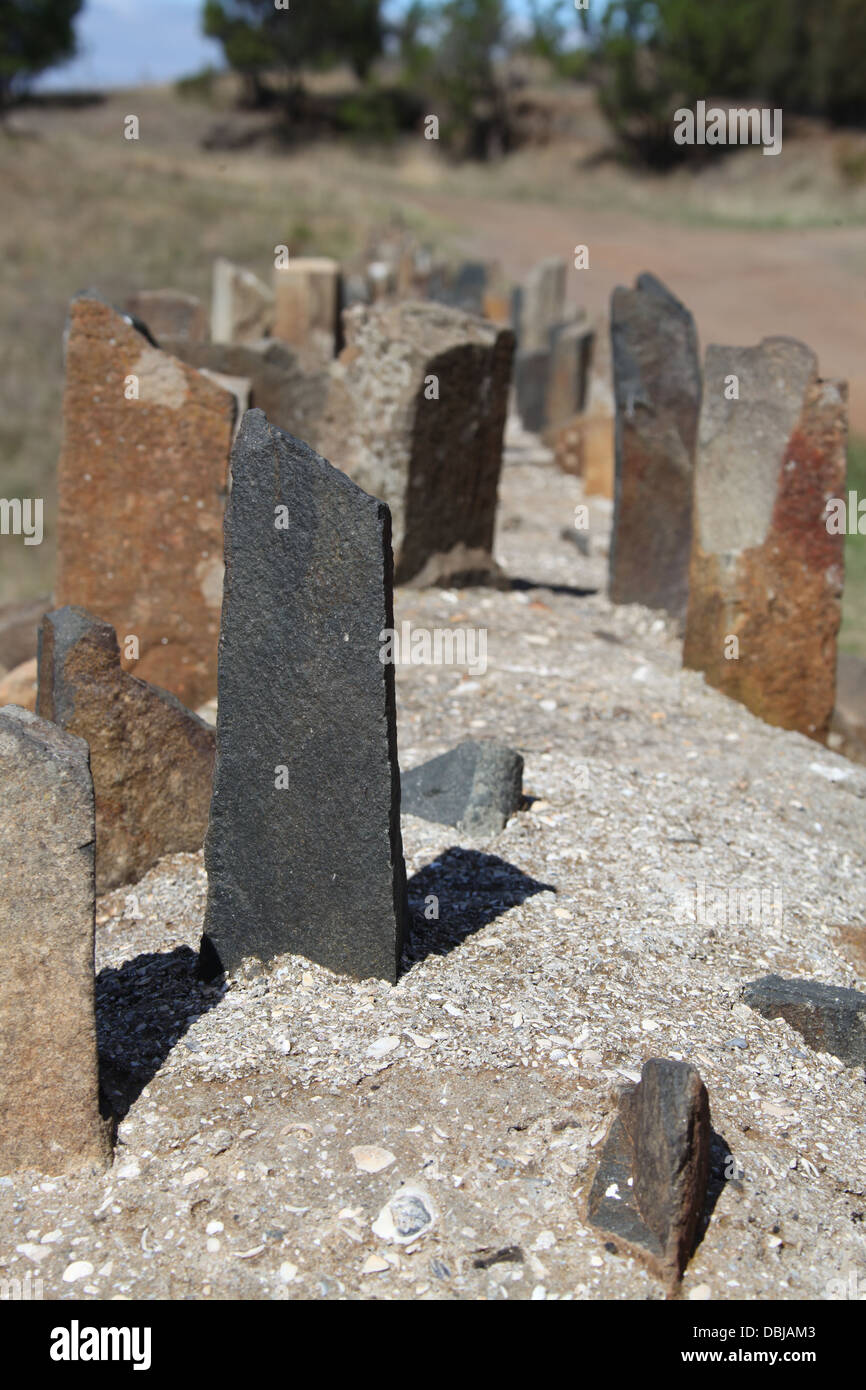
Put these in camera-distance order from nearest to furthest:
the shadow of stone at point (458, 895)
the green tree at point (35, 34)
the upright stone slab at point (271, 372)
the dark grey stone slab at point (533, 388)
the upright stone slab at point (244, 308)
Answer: the shadow of stone at point (458, 895) → the upright stone slab at point (271, 372) → the upright stone slab at point (244, 308) → the dark grey stone slab at point (533, 388) → the green tree at point (35, 34)

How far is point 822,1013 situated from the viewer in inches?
128

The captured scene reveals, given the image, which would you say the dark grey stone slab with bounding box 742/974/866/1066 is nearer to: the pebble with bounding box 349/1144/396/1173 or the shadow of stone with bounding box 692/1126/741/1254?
the shadow of stone with bounding box 692/1126/741/1254

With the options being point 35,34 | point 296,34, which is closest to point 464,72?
point 296,34

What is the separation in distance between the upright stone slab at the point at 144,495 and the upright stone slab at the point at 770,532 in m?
2.01

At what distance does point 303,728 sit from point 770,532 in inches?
116

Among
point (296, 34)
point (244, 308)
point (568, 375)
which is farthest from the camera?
point (296, 34)

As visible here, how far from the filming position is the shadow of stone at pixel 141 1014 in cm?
291

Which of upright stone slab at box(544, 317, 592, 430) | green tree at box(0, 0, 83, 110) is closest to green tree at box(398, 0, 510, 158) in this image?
green tree at box(0, 0, 83, 110)

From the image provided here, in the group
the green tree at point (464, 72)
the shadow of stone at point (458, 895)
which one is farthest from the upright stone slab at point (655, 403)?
the green tree at point (464, 72)

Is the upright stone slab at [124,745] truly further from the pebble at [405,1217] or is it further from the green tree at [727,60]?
the green tree at [727,60]

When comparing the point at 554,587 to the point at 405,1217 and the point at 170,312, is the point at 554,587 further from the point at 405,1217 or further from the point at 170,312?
the point at 405,1217

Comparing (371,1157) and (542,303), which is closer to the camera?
(371,1157)

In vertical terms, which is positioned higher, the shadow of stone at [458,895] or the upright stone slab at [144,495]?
the upright stone slab at [144,495]
